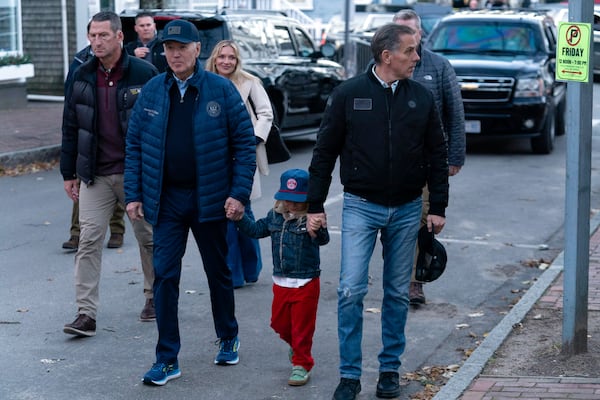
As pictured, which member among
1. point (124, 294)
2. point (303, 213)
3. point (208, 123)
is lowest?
point (124, 294)

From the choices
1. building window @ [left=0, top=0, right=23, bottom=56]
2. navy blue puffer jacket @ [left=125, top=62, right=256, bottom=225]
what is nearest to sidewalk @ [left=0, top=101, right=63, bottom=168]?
building window @ [left=0, top=0, right=23, bottom=56]

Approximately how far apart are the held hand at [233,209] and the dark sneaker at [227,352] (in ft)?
2.65

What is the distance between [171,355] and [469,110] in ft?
34.6

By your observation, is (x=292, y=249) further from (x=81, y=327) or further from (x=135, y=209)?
(x=81, y=327)

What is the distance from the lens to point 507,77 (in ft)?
52.6

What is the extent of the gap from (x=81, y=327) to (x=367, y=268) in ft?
6.97

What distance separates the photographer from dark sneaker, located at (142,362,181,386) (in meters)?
6.19

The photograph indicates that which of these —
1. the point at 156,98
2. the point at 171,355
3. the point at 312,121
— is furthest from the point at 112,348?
the point at 312,121

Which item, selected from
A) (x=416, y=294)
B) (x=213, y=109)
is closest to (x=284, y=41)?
(x=416, y=294)

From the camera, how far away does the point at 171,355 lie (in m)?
6.27

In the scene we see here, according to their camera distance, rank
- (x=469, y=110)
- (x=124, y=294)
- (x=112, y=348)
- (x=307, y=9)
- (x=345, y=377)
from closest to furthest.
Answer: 1. (x=345, y=377)
2. (x=112, y=348)
3. (x=124, y=294)
4. (x=469, y=110)
5. (x=307, y=9)

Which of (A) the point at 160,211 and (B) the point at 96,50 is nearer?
(A) the point at 160,211

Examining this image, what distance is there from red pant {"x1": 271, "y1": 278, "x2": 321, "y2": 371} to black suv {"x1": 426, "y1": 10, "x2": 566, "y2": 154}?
1014cm

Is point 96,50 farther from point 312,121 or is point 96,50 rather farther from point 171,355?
point 312,121
